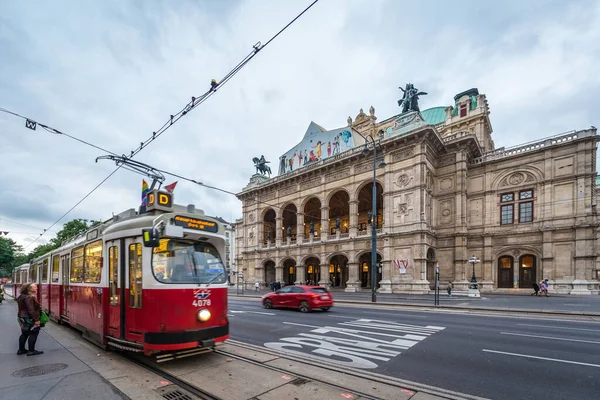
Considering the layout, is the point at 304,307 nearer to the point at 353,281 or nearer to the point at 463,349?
the point at 463,349

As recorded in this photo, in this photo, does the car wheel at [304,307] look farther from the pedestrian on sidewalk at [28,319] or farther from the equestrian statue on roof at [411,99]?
the equestrian statue on roof at [411,99]

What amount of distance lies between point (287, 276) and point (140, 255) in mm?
42535

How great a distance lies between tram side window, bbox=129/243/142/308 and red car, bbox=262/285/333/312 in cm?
1071

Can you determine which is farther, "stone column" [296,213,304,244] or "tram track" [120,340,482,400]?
"stone column" [296,213,304,244]

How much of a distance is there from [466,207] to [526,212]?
211 inches

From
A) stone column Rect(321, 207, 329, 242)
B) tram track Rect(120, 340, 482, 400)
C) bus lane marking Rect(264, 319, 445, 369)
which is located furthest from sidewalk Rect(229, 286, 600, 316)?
tram track Rect(120, 340, 482, 400)

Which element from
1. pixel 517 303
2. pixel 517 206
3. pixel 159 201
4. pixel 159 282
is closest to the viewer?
pixel 159 282

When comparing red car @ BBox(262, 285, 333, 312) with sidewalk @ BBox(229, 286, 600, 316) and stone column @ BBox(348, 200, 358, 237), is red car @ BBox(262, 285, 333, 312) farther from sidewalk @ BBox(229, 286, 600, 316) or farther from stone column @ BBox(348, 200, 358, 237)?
stone column @ BBox(348, 200, 358, 237)

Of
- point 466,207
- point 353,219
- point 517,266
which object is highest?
point 466,207

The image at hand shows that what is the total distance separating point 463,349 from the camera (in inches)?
303

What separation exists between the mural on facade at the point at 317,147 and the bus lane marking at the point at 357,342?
98.6 ft

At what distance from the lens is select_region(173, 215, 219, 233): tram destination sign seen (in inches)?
247

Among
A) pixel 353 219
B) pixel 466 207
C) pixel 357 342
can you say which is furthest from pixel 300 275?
pixel 357 342

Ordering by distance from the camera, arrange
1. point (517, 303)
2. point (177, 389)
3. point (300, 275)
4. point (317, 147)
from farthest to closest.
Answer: point (317, 147) → point (300, 275) → point (517, 303) → point (177, 389)
